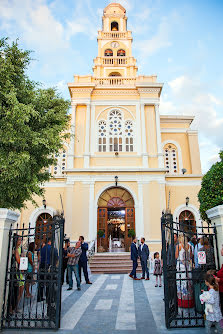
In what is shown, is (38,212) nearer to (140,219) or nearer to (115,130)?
(140,219)

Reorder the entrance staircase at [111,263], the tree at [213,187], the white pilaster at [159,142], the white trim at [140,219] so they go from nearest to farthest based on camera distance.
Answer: the tree at [213,187] → the entrance staircase at [111,263] → the white trim at [140,219] → the white pilaster at [159,142]

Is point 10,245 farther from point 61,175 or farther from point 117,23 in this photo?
point 117,23

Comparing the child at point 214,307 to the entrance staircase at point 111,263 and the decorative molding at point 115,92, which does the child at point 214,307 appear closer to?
the entrance staircase at point 111,263

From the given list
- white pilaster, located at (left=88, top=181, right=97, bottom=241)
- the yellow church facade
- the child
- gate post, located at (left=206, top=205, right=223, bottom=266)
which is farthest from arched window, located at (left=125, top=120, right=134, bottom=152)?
the child

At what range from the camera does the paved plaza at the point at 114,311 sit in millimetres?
4770

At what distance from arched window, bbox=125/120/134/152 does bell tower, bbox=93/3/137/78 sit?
4.70 m

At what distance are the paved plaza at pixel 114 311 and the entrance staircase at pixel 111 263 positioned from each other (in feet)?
12.2

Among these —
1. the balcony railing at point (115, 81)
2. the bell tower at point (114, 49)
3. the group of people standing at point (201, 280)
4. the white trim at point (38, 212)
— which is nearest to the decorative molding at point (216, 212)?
the group of people standing at point (201, 280)

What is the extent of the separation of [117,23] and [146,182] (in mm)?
17083

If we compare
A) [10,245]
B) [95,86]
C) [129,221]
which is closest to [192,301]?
[10,245]

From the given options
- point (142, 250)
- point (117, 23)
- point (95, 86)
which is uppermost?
point (117, 23)

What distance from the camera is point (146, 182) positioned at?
16562 mm

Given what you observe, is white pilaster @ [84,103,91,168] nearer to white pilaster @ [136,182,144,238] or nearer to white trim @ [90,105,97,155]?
white trim @ [90,105,97,155]

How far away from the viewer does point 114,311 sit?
5852mm
